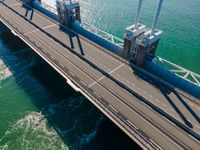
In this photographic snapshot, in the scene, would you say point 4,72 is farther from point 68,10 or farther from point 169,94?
point 169,94

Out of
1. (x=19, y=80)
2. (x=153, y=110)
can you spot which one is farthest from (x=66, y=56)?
(x=153, y=110)

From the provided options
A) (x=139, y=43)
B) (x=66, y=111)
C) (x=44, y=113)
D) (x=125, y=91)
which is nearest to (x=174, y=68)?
(x=139, y=43)

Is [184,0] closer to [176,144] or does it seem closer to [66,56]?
[66,56]

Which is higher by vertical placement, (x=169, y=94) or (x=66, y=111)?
(x=169, y=94)

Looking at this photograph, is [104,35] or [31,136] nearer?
[31,136]

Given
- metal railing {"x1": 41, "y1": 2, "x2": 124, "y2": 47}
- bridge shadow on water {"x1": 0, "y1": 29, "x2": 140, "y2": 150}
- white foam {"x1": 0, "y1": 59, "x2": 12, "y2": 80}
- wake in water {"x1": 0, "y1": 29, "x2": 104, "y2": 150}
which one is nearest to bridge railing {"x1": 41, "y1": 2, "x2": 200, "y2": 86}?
metal railing {"x1": 41, "y1": 2, "x2": 124, "y2": 47}

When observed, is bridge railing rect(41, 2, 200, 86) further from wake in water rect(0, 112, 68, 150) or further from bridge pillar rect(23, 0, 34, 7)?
bridge pillar rect(23, 0, 34, 7)
